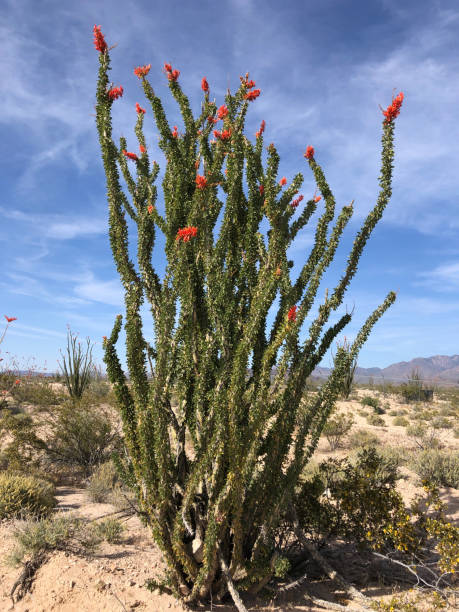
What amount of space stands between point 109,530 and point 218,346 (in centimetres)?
316

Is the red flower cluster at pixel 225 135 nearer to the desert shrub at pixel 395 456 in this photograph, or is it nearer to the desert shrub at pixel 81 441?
the desert shrub at pixel 81 441

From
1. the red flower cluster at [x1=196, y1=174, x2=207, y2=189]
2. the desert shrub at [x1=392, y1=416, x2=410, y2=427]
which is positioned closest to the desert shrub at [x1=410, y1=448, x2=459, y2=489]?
the red flower cluster at [x1=196, y1=174, x2=207, y2=189]

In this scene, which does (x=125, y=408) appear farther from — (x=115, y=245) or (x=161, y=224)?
(x=161, y=224)

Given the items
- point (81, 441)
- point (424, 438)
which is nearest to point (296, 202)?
point (81, 441)

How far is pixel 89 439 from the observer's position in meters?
8.78

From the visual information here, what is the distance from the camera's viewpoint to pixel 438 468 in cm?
868

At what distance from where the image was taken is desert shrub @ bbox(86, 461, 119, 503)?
6.86 meters

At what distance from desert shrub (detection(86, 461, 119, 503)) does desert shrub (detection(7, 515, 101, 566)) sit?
6.07 feet

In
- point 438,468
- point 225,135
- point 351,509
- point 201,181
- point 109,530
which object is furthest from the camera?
point 438,468

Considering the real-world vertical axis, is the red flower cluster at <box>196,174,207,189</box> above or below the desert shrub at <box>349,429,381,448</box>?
above

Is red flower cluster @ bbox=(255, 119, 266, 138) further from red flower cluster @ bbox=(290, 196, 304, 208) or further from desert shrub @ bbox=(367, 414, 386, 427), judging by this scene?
desert shrub @ bbox=(367, 414, 386, 427)

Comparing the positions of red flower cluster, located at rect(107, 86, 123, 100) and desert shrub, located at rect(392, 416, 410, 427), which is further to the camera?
desert shrub, located at rect(392, 416, 410, 427)

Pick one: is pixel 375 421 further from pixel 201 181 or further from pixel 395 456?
pixel 201 181

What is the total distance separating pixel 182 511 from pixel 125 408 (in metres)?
1.00
